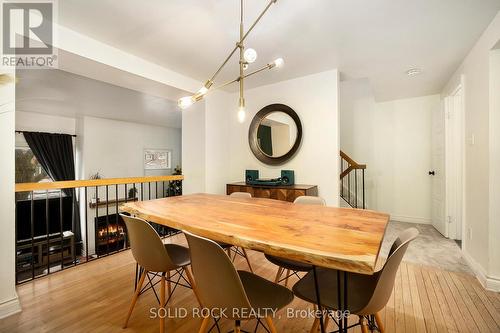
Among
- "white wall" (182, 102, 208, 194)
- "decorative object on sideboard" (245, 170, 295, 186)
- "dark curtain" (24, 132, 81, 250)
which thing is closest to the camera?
"decorative object on sideboard" (245, 170, 295, 186)

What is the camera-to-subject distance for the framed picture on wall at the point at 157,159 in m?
Answer: 6.94

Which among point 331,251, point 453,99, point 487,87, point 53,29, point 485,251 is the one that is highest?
point 53,29

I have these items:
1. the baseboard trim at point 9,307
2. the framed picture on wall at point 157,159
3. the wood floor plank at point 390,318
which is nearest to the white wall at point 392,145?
the wood floor plank at point 390,318

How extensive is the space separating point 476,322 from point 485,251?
83 centimetres

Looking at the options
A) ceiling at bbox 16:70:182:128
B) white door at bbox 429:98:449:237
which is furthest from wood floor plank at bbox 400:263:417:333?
ceiling at bbox 16:70:182:128

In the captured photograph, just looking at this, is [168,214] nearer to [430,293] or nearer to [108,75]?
[108,75]

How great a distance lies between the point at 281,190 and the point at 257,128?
118cm

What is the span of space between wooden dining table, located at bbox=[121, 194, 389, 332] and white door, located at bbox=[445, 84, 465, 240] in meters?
2.69

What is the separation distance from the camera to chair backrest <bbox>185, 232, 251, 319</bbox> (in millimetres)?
915

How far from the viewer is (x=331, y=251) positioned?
2.89 feet

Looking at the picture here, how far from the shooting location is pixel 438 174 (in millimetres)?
3641

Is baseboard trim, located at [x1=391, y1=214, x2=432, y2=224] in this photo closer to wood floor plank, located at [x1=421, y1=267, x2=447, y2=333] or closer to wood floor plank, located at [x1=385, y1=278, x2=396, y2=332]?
wood floor plank, located at [x1=421, y1=267, x2=447, y2=333]

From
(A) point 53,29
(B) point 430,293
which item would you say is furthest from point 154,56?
(B) point 430,293

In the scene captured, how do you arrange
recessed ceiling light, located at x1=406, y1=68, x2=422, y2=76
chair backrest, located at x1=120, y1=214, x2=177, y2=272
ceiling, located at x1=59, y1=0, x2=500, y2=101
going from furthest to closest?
1. recessed ceiling light, located at x1=406, y1=68, x2=422, y2=76
2. ceiling, located at x1=59, y1=0, x2=500, y2=101
3. chair backrest, located at x1=120, y1=214, x2=177, y2=272
